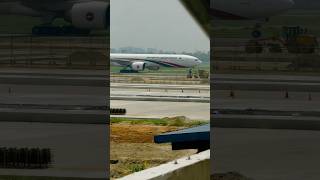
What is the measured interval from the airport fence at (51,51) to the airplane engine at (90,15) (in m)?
0.12

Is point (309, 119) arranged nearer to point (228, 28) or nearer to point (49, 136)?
point (228, 28)

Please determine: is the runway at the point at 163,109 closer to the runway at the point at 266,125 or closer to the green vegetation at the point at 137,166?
the green vegetation at the point at 137,166

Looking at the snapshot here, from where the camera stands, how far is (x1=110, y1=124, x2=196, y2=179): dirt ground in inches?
353

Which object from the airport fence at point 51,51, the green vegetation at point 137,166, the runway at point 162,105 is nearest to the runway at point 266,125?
the airport fence at point 51,51

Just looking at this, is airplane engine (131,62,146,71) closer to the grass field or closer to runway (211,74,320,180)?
the grass field

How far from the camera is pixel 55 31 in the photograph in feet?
17.9

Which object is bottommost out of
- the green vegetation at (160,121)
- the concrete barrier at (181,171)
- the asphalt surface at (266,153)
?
the green vegetation at (160,121)

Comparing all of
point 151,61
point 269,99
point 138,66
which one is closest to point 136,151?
point 269,99

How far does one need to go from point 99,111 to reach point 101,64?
1.46 ft

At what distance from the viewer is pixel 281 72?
16.4 feet

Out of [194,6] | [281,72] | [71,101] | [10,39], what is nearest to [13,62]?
[10,39]

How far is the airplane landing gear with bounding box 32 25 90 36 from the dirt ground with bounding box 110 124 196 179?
2996 mm

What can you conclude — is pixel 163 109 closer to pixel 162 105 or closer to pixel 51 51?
pixel 162 105

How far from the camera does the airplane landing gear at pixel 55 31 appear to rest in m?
5.42
